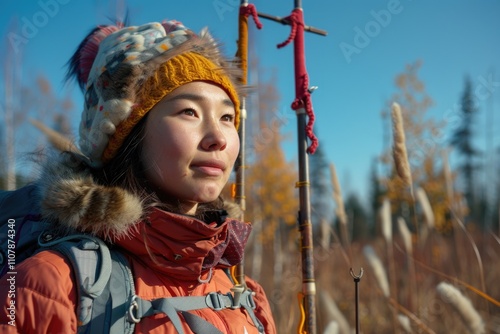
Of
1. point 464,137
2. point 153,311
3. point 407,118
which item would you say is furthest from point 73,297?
point 464,137

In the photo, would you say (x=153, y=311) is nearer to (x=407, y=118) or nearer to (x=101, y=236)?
(x=101, y=236)

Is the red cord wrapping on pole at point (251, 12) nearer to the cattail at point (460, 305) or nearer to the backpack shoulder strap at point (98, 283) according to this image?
the backpack shoulder strap at point (98, 283)

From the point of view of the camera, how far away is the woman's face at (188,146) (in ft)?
4.78

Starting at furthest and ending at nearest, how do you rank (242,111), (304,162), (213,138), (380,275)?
(380,275), (242,111), (304,162), (213,138)

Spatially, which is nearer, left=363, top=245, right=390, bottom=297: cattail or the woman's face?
the woman's face

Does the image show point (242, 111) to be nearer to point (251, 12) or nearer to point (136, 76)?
point (251, 12)

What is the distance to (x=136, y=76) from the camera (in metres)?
1.54

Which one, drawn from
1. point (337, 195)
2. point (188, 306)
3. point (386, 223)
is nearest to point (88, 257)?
point (188, 306)

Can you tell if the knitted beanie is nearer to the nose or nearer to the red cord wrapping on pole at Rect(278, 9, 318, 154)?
the nose

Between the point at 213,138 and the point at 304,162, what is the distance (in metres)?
0.52

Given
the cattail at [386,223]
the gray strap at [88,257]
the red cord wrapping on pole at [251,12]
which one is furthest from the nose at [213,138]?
the cattail at [386,223]

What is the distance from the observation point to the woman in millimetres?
1349

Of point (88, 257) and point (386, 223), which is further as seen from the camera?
point (386, 223)

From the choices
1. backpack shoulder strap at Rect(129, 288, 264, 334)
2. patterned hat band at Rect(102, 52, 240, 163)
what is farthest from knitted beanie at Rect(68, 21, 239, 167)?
backpack shoulder strap at Rect(129, 288, 264, 334)
